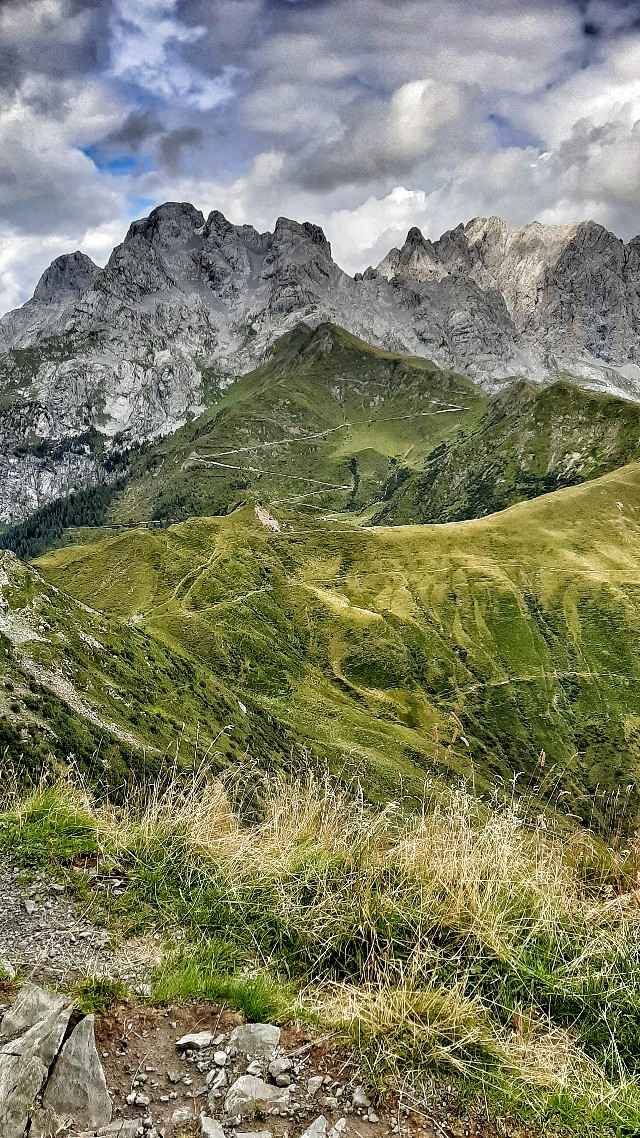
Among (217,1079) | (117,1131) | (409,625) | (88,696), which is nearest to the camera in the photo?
(117,1131)

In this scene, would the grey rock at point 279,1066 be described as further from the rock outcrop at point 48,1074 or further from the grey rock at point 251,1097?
the rock outcrop at point 48,1074

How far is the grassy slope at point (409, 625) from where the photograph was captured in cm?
9875

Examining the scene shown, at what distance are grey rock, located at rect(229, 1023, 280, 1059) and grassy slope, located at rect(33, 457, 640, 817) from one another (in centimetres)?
7328

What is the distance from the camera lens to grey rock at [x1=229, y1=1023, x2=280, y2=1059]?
5164 mm

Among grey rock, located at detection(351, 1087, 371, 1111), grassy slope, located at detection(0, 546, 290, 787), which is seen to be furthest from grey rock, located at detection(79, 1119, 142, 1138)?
grassy slope, located at detection(0, 546, 290, 787)

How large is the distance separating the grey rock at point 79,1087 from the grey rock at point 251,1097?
905 millimetres

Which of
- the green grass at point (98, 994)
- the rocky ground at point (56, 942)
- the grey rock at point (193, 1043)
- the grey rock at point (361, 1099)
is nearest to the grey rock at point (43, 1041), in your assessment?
the green grass at point (98, 994)

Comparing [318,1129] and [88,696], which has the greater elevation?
[318,1129]

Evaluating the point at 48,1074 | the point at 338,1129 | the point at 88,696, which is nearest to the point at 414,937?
the point at 338,1129

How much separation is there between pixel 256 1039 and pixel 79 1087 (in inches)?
55.7

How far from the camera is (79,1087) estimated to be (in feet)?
15.6

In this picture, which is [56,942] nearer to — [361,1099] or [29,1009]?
[29,1009]

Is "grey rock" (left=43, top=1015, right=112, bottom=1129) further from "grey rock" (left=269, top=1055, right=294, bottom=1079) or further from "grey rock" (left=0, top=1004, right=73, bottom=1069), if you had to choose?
"grey rock" (left=269, top=1055, right=294, bottom=1079)

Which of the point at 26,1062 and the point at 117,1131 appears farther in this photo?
the point at 26,1062
